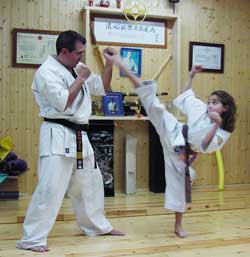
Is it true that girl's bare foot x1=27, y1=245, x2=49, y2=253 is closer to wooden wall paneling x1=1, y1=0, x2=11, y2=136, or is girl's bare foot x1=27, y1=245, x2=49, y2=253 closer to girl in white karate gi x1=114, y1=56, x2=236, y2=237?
girl in white karate gi x1=114, y1=56, x2=236, y2=237

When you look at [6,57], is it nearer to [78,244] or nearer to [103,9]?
[103,9]

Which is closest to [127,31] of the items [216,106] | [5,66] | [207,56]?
[207,56]

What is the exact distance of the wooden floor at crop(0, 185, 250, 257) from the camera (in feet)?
9.53

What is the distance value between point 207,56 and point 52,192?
10.4 ft

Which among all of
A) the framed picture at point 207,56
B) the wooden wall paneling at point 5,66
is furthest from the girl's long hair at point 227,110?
the wooden wall paneling at point 5,66

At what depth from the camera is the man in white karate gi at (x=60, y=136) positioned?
2.82 meters

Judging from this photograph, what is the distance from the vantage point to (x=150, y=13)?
16.4ft

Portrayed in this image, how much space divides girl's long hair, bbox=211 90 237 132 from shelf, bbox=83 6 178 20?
226cm

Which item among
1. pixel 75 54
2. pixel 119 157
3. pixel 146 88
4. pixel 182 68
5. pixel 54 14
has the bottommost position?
pixel 119 157

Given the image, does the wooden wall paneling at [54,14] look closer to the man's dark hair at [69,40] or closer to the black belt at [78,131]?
the man's dark hair at [69,40]

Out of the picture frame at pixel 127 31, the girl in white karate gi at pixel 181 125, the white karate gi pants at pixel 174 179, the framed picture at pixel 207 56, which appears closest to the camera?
the girl in white karate gi at pixel 181 125

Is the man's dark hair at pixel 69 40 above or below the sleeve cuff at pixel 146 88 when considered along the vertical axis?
above

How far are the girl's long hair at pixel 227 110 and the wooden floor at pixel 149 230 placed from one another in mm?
866

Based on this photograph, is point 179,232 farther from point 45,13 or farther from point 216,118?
point 45,13
